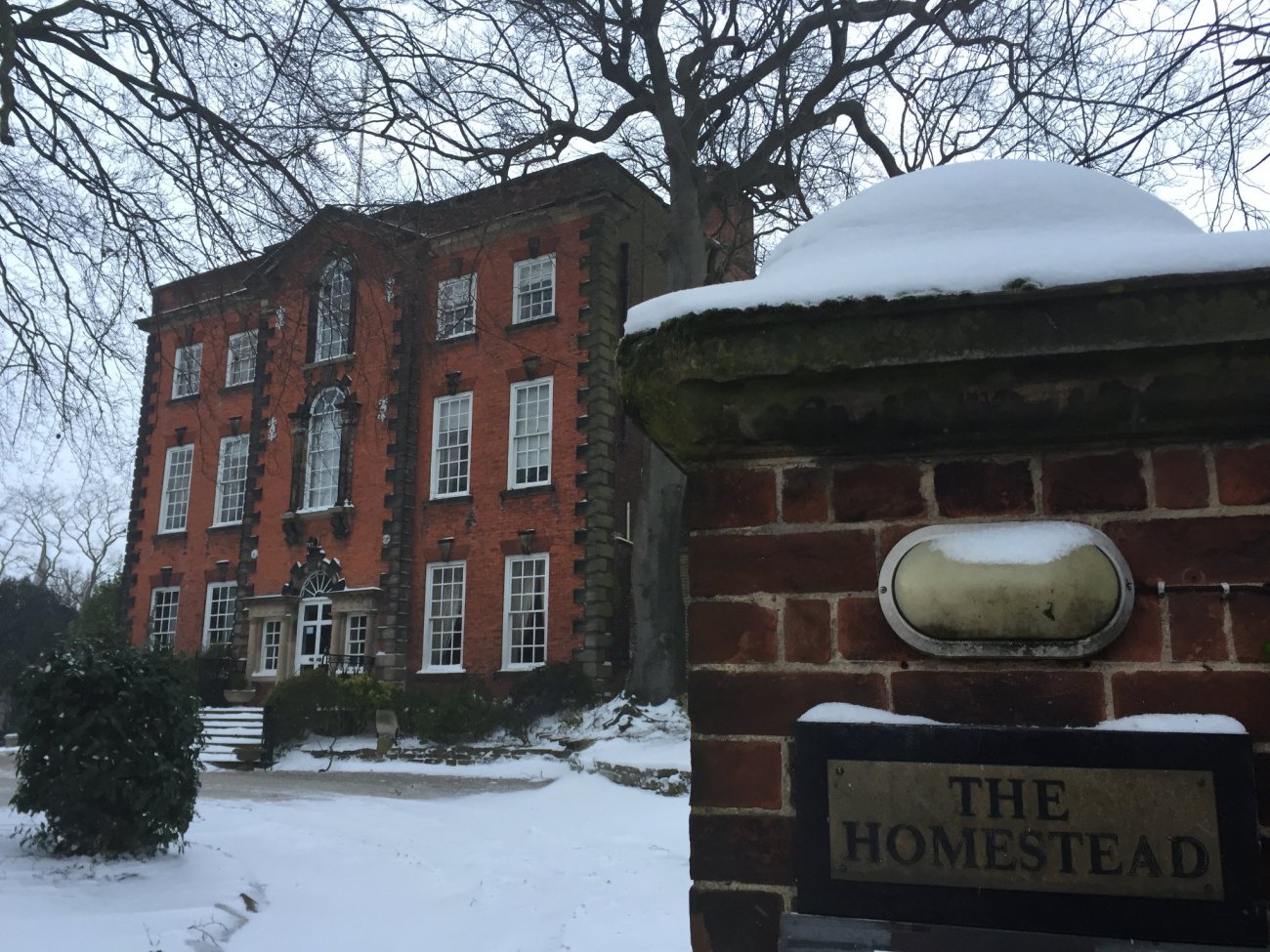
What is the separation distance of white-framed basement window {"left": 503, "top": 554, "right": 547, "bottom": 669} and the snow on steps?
4.62 meters

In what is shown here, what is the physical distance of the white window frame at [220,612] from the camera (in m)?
24.3

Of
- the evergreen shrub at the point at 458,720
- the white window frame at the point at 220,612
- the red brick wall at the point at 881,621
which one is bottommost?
the evergreen shrub at the point at 458,720

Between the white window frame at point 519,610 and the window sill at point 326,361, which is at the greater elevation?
the window sill at point 326,361

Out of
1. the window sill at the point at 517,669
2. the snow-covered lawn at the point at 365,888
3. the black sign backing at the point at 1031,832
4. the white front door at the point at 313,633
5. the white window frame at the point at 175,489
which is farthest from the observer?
the white window frame at the point at 175,489

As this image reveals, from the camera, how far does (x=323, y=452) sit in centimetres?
2325

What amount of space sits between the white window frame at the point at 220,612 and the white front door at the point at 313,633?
8.80ft

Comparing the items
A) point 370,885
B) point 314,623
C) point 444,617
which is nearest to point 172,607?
point 314,623

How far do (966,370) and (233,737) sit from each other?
1893 centimetres

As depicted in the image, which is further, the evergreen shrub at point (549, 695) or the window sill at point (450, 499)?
the window sill at point (450, 499)

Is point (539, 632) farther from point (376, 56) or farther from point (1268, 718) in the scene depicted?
point (1268, 718)

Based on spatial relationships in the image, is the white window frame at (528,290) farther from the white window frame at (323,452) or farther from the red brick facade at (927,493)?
the red brick facade at (927,493)

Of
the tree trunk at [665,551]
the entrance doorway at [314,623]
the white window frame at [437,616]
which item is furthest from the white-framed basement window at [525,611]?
the entrance doorway at [314,623]

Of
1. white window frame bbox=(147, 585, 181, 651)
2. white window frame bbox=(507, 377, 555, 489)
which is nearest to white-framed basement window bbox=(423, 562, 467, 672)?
white window frame bbox=(507, 377, 555, 489)

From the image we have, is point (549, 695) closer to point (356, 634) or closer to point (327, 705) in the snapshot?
point (327, 705)
